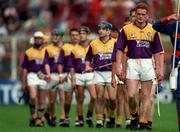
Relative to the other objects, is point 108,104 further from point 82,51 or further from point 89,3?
point 89,3

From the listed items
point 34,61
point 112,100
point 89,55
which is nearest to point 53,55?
point 34,61

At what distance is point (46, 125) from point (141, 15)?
6.67 metres

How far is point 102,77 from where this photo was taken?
83.4 ft

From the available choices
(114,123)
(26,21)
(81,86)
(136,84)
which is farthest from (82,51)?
(26,21)

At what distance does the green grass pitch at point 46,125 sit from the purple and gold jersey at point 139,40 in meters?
2.17

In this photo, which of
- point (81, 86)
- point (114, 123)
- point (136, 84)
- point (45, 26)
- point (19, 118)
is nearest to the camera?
point (136, 84)

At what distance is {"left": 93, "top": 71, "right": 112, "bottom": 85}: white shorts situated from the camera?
25297 mm

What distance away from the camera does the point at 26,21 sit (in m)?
41.2

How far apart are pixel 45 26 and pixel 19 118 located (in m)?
9.28

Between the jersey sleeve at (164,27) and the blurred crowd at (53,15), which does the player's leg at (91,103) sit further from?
the blurred crowd at (53,15)

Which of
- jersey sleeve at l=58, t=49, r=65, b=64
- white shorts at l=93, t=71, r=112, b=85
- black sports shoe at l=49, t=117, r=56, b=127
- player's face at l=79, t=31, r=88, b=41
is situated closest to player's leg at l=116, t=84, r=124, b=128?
white shorts at l=93, t=71, r=112, b=85

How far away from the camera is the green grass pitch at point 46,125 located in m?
24.2

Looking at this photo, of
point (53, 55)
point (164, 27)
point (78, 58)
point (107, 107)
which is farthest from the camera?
point (53, 55)

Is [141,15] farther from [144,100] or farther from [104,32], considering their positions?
[104,32]
